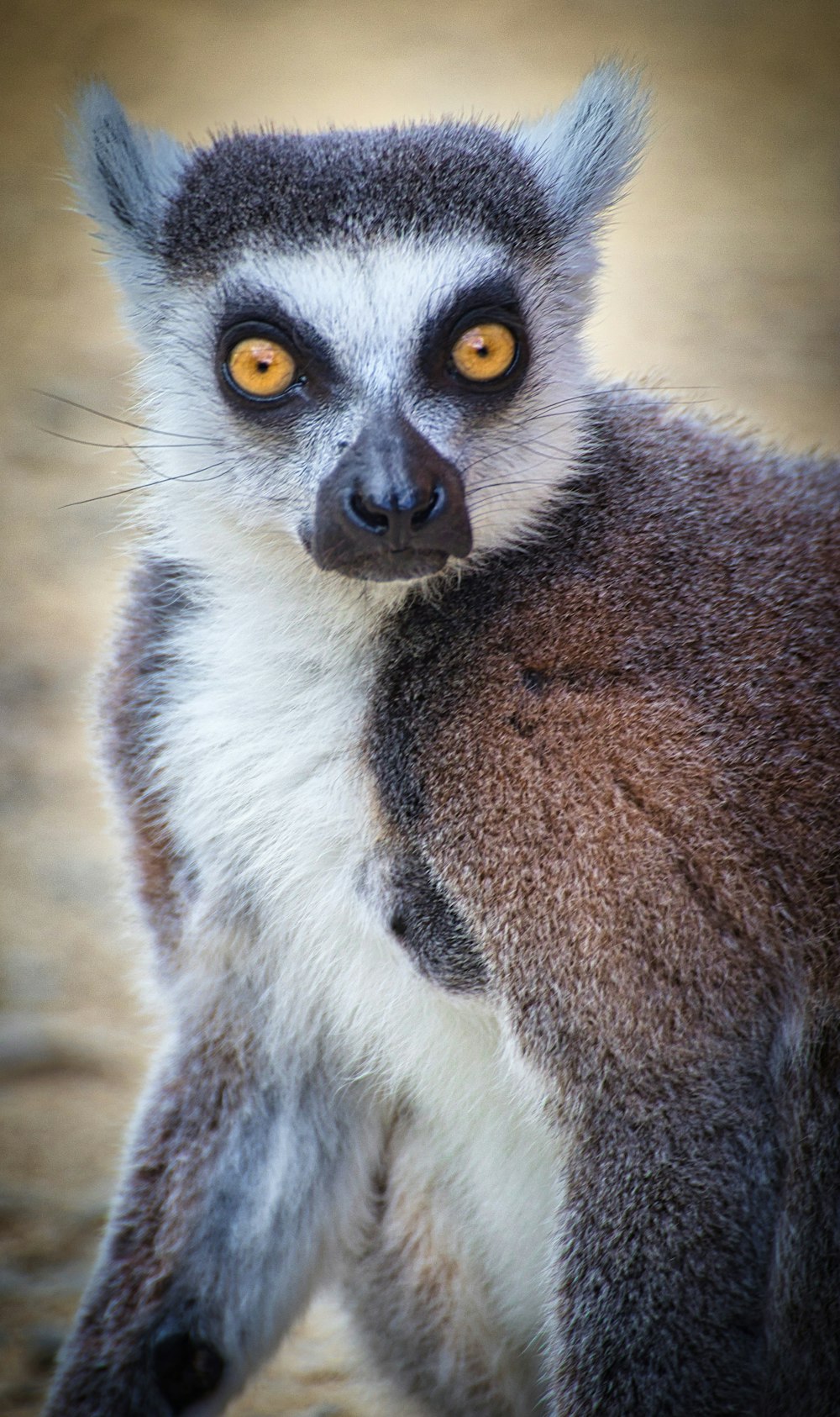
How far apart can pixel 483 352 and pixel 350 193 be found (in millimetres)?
212

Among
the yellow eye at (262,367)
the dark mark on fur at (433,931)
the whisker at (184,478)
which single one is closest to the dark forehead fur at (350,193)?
the yellow eye at (262,367)

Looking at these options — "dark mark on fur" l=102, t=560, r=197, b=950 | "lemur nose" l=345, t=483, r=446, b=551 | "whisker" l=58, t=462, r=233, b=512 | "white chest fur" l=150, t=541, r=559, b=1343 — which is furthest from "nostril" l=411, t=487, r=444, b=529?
"dark mark on fur" l=102, t=560, r=197, b=950

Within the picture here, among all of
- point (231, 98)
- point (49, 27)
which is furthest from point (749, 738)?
point (231, 98)

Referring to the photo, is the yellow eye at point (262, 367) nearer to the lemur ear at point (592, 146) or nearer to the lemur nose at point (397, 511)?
the lemur nose at point (397, 511)

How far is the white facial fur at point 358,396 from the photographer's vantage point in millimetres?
1256

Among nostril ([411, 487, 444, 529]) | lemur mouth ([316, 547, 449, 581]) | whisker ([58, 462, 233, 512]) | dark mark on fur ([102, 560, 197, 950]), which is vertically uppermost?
whisker ([58, 462, 233, 512])

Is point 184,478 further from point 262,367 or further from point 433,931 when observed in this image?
point 433,931

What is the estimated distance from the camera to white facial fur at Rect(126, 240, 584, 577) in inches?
49.4

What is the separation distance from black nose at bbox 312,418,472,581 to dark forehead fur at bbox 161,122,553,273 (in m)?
0.26

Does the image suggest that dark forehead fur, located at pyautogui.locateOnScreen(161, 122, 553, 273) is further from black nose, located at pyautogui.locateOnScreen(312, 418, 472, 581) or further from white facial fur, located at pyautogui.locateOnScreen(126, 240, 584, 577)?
black nose, located at pyautogui.locateOnScreen(312, 418, 472, 581)

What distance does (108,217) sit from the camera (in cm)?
145

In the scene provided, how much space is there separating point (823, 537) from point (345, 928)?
652 millimetres

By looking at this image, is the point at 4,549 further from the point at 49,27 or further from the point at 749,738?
the point at 749,738

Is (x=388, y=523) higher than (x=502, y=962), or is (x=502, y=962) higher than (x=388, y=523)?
(x=388, y=523)
